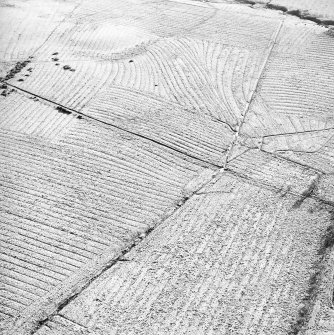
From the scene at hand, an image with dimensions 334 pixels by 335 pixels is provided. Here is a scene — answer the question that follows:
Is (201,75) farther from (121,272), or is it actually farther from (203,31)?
(121,272)

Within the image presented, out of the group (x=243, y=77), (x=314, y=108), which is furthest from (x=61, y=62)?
(x=314, y=108)

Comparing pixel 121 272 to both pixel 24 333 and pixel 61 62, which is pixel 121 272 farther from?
pixel 61 62

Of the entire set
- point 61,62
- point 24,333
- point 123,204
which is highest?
point 61,62

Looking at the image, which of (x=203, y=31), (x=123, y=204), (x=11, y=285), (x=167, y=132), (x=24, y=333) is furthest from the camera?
(x=203, y=31)

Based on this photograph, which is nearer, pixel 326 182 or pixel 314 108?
pixel 326 182

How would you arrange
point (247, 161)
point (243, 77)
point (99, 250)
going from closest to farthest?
1. point (99, 250)
2. point (247, 161)
3. point (243, 77)

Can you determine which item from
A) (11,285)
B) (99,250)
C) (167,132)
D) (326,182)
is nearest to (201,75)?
(167,132)

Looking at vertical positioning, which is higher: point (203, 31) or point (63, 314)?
point (203, 31)
